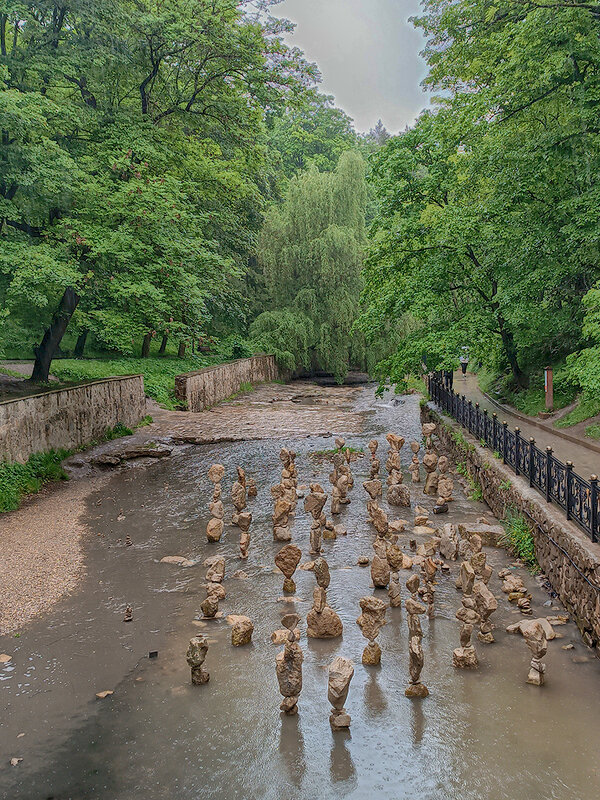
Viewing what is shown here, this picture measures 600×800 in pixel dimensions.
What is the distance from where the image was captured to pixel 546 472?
344 inches

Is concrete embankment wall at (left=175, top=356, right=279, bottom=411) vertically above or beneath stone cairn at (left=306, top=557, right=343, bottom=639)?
above

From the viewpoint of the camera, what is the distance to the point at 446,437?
683 inches

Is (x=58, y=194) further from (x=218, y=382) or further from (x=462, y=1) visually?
(x=218, y=382)

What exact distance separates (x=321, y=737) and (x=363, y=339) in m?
29.3

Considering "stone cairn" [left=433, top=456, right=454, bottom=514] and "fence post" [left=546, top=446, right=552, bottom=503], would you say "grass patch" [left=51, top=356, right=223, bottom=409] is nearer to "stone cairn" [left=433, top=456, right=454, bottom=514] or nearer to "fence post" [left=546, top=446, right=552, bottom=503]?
"stone cairn" [left=433, top=456, right=454, bottom=514]

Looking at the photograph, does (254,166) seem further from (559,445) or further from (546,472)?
(546,472)

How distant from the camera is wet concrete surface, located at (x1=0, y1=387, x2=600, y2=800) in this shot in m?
4.61

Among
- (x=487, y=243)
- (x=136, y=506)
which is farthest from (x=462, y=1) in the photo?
(x=136, y=506)

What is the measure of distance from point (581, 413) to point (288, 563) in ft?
34.3

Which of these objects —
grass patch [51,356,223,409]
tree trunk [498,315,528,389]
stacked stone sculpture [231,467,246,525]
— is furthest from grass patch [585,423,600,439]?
grass patch [51,356,223,409]

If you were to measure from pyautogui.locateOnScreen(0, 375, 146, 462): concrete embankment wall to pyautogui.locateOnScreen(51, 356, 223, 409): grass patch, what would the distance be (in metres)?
3.00

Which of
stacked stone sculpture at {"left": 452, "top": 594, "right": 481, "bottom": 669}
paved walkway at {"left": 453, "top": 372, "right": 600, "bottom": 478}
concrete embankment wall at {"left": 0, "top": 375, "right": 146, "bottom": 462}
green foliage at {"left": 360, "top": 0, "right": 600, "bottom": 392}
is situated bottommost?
stacked stone sculpture at {"left": 452, "top": 594, "right": 481, "bottom": 669}

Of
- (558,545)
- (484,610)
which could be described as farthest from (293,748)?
(558,545)

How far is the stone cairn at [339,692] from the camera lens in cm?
510
